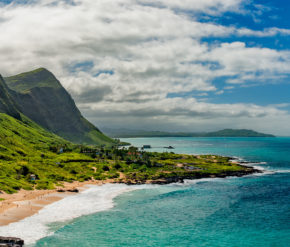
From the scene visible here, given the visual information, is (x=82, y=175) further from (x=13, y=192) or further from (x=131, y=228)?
(x=131, y=228)

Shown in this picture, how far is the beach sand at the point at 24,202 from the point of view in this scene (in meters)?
59.8

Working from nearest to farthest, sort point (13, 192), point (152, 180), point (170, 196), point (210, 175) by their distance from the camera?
point (13, 192) < point (170, 196) < point (152, 180) < point (210, 175)

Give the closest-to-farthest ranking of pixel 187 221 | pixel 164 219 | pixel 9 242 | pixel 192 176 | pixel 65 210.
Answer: pixel 9 242
pixel 187 221
pixel 164 219
pixel 65 210
pixel 192 176

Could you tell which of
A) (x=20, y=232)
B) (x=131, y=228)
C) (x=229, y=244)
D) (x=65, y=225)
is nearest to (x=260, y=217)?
(x=229, y=244)

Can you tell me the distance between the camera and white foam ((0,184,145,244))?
169 ft

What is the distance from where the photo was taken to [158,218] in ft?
212

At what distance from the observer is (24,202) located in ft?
240

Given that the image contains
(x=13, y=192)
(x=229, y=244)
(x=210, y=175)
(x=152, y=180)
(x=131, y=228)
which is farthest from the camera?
(x=210, y=175)

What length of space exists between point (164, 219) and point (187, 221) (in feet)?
19.0

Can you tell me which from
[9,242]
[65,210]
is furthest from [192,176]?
[9,242]

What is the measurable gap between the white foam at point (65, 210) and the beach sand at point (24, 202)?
2168mm

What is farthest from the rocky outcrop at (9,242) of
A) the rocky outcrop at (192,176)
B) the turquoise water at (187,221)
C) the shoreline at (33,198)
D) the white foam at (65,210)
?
the rocky outcrop at (192,176)

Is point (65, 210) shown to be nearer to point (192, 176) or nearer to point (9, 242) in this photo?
point (9, 242)

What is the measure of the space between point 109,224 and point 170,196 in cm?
3421
